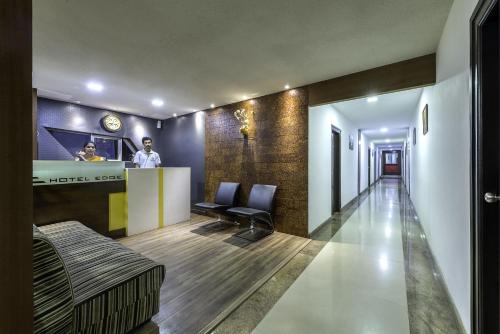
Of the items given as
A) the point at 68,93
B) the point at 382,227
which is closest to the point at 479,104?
the point at 382,227

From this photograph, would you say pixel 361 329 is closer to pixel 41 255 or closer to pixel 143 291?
pixel 143 291

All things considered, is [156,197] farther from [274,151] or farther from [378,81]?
[378,81]

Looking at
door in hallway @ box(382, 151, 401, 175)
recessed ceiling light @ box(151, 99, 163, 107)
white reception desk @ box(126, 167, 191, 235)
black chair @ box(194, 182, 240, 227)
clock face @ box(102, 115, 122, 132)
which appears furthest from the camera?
door in hallway @ box(382, 151, 401, 175)

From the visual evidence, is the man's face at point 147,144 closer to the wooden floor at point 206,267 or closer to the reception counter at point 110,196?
the reception counter at point 110,196

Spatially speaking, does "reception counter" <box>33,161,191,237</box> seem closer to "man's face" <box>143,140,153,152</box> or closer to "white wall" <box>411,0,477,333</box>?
"man's face" <box>143,140,153,152</box>

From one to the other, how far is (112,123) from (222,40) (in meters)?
4.31

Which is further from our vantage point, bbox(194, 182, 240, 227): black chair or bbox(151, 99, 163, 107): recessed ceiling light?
bbox(151, 99, 163, 107): recessed ceiling light

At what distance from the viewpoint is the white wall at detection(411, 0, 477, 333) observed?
1556mm

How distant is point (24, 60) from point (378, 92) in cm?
346

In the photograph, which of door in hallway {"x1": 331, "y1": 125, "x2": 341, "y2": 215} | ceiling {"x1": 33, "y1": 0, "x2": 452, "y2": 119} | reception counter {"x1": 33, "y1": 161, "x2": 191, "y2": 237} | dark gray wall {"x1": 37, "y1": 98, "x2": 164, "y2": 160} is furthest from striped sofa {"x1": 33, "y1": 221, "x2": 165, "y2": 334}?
door in hallway {"x1": 331, "y1": 125, "x2": 341, "y2": 215}

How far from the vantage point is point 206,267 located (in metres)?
2.64

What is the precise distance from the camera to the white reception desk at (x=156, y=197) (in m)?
3.92

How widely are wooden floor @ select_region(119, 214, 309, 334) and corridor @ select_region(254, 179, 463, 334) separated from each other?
400 millimetres

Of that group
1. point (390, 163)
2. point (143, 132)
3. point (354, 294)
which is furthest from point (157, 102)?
point (390, 163)
